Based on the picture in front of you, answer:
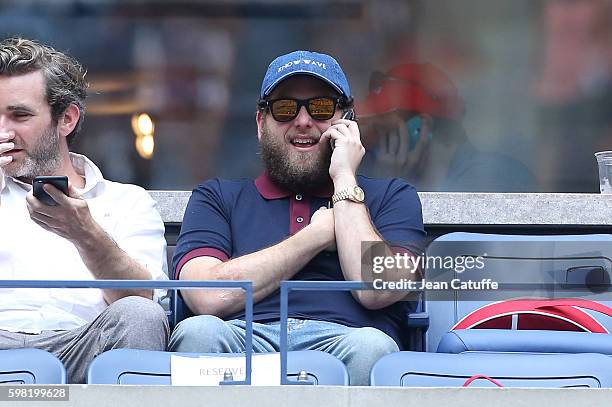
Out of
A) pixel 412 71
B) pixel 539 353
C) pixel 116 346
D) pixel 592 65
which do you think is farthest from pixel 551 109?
pixel 116 346

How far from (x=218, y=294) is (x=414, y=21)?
2499 millimetres

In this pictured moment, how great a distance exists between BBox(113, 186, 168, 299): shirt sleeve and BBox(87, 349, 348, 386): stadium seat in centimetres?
63

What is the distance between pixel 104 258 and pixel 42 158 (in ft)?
2.08

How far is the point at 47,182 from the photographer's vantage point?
3682 millimetres

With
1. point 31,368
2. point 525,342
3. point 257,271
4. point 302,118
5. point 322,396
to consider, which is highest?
point 302,118

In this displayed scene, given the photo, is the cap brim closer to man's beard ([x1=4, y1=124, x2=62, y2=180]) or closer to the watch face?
the watch face

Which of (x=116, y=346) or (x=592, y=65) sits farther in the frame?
(x=592, y=65)

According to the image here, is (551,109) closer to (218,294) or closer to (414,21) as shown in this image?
(414,21)

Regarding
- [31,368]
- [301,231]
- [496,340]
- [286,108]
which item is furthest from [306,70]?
[31,368]

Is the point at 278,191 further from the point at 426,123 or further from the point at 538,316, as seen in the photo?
the point at 426,123

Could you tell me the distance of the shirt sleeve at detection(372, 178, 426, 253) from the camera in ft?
13.6

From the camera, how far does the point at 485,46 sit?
603 cm

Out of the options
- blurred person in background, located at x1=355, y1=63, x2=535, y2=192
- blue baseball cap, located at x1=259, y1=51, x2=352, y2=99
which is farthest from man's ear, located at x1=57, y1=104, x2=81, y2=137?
blurred person in background, located at x1=355, y1=63, x2=535, y2=192

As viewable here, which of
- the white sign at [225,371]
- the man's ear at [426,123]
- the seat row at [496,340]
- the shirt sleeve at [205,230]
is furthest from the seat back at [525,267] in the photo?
the man's ear at [426,123]
